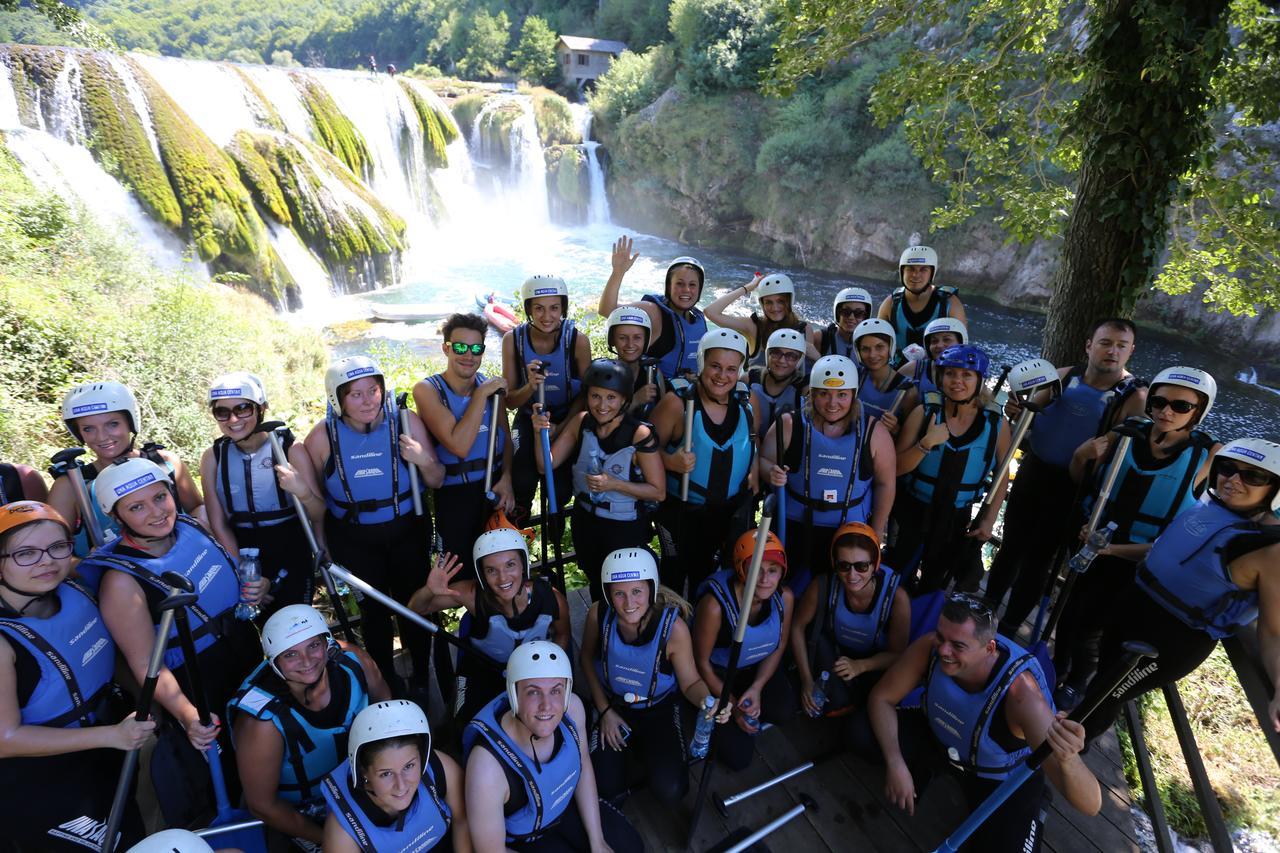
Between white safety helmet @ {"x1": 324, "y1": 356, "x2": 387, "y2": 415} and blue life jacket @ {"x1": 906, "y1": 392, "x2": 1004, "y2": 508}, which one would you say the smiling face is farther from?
blue life jacket @ {"x1": 906, "y1": 392, "x2": 1004, "y2": 508}

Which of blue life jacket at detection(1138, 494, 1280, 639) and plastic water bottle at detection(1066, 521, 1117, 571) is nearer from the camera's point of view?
blue life jacket at detection(1138, 494, 1280, 639)

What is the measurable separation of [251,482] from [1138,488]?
226 inches

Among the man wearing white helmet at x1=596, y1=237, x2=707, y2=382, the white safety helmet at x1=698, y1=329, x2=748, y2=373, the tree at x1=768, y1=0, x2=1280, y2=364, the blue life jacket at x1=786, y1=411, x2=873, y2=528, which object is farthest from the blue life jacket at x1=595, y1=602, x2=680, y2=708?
the tree at x1=768, y1=0, x2=1280, y2=364

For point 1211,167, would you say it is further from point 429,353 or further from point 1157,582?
point 429,353

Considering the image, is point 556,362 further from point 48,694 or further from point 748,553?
point 48,694

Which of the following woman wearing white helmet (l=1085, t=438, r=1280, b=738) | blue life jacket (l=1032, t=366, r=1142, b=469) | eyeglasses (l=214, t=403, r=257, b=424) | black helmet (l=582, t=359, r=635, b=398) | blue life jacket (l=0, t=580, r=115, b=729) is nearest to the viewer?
blue life jacket (l=0, t=580, r=115, b=729)

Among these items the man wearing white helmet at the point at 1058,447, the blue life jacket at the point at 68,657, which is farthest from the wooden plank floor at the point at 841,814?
the blue life jacket at the point at 68,657

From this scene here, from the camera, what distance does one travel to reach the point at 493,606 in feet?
12.4

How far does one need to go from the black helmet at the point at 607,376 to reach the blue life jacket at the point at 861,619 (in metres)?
1.93

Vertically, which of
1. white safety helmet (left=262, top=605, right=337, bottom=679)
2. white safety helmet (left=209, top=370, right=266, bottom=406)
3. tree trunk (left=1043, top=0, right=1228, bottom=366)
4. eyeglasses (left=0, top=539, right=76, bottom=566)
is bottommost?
white safety helmet (left=262, top=605, right=337, bottom=679)

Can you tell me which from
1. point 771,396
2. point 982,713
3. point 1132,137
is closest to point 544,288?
point 771,396

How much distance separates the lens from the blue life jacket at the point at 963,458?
14.9 feet

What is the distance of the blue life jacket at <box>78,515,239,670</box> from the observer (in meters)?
3.20

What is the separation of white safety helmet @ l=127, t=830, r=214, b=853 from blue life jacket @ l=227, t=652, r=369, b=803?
71cm
